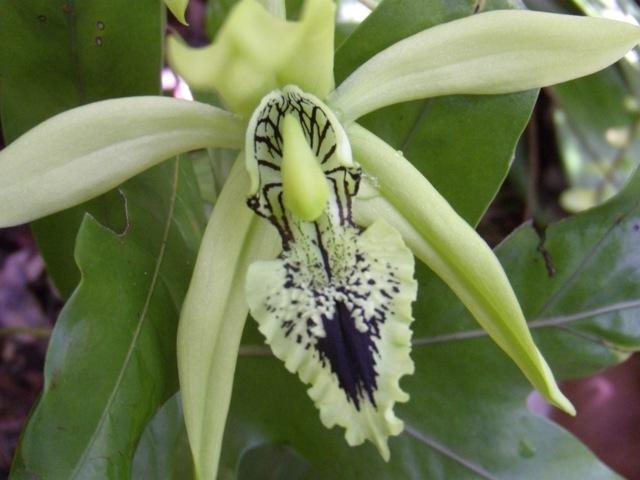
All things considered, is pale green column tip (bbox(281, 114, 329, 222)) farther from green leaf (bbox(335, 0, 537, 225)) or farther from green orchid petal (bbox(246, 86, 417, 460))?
green leaf (bbox(335, 0, 537, 225))

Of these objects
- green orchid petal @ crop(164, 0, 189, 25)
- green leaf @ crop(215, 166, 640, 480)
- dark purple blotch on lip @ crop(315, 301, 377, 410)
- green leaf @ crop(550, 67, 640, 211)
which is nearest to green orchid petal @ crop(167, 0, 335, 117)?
green orchid petal @ crop(164, 0, 189, 25)

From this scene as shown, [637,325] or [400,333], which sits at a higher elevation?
[400,333]

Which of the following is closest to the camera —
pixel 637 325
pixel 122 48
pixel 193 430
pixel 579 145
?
pixel 193 430

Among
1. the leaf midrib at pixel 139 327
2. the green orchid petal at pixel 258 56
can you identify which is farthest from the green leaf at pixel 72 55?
the green orchid petal at pixel 258 56

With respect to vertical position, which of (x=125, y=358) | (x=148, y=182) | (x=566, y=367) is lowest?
(x=566, y=367)

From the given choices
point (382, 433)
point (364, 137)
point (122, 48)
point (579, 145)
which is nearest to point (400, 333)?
point (382, 433)

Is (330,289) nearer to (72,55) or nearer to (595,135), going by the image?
(72,55)

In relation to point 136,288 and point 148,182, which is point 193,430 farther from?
point 148,182
